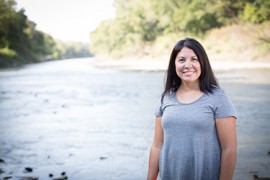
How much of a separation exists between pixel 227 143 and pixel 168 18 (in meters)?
44.2

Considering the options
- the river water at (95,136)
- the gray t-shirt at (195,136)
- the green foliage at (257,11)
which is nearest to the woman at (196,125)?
the gray t-shirt at (195,136)

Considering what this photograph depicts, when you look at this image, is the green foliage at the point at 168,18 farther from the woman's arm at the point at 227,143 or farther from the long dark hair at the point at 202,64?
the woman's arm at the point at 227,143

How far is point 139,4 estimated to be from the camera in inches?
1914

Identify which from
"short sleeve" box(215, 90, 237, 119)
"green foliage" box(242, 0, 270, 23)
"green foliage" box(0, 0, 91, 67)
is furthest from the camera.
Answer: "green foliage" box(0, 0, 91, 67)

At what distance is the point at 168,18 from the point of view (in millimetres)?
44906

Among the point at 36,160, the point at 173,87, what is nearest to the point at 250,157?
the point at 36,160

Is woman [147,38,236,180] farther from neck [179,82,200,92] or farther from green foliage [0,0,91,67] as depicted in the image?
green foliage [0,0,91,67]

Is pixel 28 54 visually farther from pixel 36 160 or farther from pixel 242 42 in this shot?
pixel 36 160

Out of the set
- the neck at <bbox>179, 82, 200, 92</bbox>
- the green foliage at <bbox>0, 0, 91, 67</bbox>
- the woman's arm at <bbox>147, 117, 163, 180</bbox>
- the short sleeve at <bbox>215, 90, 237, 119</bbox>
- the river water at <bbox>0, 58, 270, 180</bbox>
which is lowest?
the river water at <bbox>0, 58, 270, 180</bbox>

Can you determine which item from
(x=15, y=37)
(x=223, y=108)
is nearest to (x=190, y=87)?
(x=223, y=108)

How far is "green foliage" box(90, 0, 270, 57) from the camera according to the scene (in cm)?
3731

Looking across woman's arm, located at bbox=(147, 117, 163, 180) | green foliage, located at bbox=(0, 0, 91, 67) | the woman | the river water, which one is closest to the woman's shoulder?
the woman

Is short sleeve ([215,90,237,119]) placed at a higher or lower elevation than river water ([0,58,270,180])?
higher

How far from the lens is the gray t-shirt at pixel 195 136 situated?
181 centimetres
